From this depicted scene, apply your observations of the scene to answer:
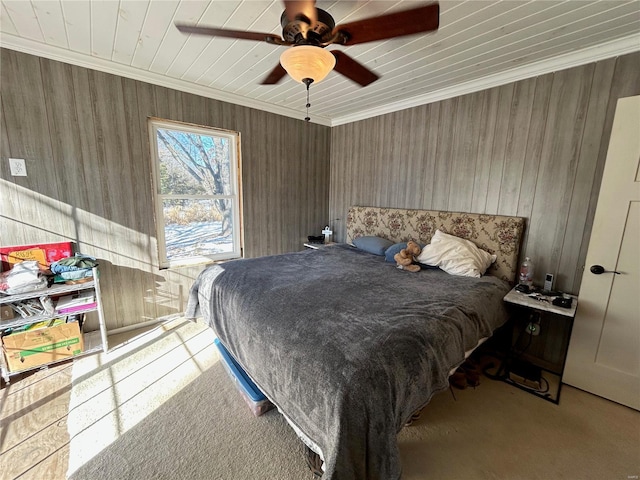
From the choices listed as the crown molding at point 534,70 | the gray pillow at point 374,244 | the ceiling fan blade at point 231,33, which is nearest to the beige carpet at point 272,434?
the gray pillow at point 374,244

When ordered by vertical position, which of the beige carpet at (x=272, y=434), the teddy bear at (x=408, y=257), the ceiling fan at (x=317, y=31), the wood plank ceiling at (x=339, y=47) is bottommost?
the beige carpet at (x=272, y=434)

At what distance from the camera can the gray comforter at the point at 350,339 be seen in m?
1.06

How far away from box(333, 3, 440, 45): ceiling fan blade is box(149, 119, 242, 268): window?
7.19ft

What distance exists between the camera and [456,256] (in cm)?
241

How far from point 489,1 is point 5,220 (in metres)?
3.70

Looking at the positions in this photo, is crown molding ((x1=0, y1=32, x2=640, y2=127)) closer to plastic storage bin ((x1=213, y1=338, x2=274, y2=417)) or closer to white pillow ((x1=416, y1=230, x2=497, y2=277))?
white pillow ((x1=416, y1=230, x2=497, y2=277))

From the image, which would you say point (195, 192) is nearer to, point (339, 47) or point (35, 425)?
point (339, 47)

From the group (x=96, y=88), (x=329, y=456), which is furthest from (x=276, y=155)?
(x=329, y=456)

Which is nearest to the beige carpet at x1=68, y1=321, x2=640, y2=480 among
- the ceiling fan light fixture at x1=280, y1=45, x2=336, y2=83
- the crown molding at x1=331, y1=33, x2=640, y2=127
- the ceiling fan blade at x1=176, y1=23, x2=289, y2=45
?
the ceiling fan light fixture at x1=280, y1=45, x2=336, y2=83

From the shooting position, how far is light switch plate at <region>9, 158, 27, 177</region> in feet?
6.92

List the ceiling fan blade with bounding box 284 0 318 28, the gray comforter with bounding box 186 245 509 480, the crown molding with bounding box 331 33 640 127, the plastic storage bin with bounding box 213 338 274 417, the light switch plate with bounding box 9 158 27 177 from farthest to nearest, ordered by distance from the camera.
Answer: the light switch plate with bounding box 9 158 27 177
the crown molding with bounding box 331 33 640 127
the plastic storage bin with bounding box 213 338 274 417
the ceiling fan blade with bounding box 284 0 318 28
the gray comforter with bounding box 186 245 509 480

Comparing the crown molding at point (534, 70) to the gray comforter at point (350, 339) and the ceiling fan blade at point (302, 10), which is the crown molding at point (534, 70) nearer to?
the gray comforter at point (350, 339)

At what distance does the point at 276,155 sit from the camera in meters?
3.58

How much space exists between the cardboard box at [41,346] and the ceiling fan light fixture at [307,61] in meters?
2.55
